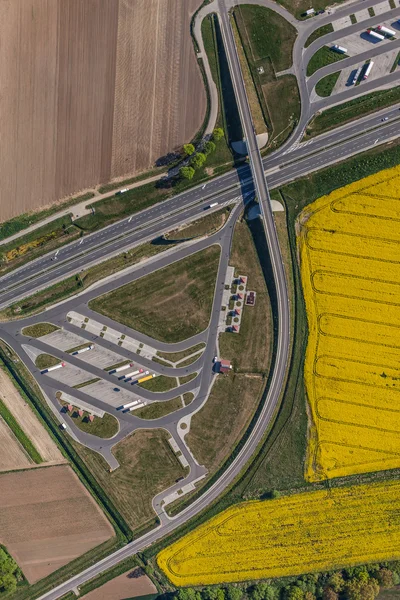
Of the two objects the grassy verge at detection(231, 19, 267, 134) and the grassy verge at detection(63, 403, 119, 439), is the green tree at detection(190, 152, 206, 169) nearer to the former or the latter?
the grassy verge at detection(231, 19, 267, 134)

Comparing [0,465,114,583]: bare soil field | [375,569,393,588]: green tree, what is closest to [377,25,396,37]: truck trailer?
[375,569,393,588]: green tree

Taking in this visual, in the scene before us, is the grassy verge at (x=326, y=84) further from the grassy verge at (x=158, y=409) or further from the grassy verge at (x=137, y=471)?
the grassy verge at (x=137, y=471)

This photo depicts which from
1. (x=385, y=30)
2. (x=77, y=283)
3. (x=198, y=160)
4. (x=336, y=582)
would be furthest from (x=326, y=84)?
(x=336, y=582)

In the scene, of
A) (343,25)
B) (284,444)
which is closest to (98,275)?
(284,444)

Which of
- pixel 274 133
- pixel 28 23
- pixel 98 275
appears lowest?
pixel 98 275

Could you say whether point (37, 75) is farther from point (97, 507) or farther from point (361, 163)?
point (97, 507)
